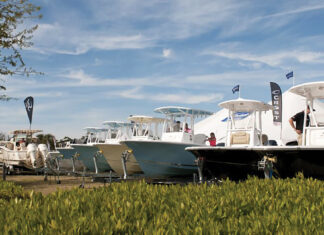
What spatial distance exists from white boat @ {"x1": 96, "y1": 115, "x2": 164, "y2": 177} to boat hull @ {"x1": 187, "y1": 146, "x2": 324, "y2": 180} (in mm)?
7173

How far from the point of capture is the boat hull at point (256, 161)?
10.1 metres

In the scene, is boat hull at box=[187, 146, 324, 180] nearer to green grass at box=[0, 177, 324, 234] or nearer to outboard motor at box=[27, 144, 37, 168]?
green grass at box=[0, 177, 324, 234]

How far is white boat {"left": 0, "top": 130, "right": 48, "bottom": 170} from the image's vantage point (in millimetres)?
24703

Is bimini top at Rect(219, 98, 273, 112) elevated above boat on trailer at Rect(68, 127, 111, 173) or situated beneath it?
elevated above

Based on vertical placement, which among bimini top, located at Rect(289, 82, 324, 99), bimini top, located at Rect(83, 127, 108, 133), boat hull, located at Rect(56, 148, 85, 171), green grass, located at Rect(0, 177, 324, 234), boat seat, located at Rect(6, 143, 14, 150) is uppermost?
bimini top, located at Rect(289, 82, 324, 99)

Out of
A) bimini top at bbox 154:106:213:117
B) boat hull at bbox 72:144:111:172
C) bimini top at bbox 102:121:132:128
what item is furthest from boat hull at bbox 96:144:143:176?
bimini top at bbox 102:121:132:128

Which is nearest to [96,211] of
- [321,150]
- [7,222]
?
[7,222]

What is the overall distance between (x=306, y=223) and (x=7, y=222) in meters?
2.83

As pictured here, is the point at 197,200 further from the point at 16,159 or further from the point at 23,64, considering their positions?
the point at 16,159

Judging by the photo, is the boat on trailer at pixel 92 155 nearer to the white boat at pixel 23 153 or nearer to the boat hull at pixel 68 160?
the boat hull at pixel 68 160

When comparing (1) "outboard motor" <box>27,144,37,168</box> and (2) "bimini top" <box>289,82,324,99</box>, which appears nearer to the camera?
(2) "bimini top" <box>289,82,324,99</box>

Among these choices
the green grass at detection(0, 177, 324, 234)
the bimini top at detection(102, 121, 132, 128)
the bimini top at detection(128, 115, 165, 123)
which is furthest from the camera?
the bimini top at detection(102, 121, 132, 128)

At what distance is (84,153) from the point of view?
25.2 meters

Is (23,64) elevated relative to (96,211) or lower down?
elevated
